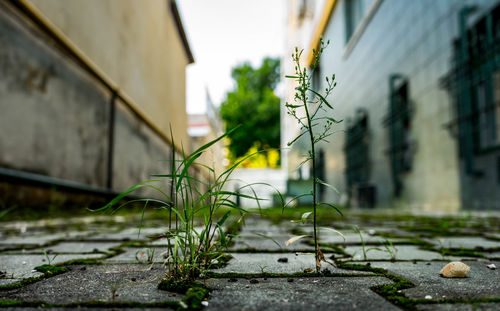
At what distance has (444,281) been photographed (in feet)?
3.50

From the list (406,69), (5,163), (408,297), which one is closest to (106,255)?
(408,297)

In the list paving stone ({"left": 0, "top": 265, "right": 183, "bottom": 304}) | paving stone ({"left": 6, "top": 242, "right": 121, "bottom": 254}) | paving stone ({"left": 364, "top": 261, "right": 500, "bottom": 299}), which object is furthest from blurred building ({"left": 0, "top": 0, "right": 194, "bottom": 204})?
paving stone ({"left": 364, "top": 261, "right": 500, "bottom": 299})

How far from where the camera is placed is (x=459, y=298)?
2.87ft

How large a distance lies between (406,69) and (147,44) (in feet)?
18.2

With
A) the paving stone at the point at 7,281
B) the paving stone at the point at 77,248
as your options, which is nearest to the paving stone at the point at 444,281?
the paving stone at the point at 7,281

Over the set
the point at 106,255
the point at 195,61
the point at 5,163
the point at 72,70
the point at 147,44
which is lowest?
the point at 106,255

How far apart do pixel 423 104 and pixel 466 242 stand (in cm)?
539

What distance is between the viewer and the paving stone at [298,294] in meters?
0.80

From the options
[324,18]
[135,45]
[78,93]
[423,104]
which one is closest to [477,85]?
[423,104]

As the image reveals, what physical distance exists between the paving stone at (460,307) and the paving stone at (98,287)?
53cm

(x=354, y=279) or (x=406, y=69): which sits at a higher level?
(x=406, y=69)

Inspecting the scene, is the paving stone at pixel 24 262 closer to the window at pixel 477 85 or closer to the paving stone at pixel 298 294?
the paving stone at pixel 298 294

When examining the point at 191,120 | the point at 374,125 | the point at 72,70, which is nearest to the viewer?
the point at 72,70

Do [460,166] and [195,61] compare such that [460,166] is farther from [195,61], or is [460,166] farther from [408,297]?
[195,61]
